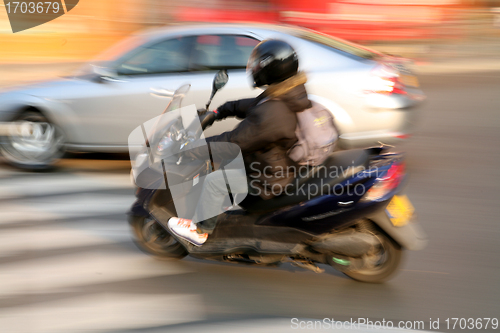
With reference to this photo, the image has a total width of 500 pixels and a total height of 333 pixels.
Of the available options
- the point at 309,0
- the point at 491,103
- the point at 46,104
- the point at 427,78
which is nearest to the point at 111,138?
the point at 46,104

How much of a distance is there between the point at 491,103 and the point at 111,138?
6.46 meters

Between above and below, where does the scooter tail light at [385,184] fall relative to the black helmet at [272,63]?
below

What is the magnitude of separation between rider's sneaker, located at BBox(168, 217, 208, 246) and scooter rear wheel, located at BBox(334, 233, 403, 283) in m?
1.01

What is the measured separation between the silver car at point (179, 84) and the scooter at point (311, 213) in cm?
197

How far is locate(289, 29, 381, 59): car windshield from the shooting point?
5.75 m

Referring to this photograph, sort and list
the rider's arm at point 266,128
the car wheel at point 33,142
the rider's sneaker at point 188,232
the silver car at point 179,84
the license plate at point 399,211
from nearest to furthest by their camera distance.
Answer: the rider's arm at point 266,128, the license plate at point 399,211, the rider's sneaker at point 188,232, the silver car at point 179,84, the car wheel at point 33,142

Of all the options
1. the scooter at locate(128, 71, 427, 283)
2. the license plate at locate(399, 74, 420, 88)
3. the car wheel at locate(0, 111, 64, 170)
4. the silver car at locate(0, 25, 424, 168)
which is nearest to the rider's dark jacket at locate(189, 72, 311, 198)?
the scooter at locate(128, 71, 427, 283)

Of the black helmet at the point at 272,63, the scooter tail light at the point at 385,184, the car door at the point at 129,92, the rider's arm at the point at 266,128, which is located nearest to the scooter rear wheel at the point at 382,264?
the scooter tail light at the point at 385,184

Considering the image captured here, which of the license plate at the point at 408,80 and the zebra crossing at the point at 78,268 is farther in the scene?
the license plate at the point at 408,80

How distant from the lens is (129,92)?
579 cm

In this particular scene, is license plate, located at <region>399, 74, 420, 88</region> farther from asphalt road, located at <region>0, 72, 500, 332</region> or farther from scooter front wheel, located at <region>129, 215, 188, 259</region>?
scooter front wheel, located at <region>129, 215, 188, 259</region>

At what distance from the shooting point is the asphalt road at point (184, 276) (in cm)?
325

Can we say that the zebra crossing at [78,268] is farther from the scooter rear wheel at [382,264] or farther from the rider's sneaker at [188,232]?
the scooter rear wheel at [382,264]

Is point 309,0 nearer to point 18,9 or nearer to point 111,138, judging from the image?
point 18,9
